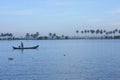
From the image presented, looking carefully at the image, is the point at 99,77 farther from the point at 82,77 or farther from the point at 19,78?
the point at 19,78

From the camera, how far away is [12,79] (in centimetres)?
3862

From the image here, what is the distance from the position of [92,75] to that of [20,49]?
267ft

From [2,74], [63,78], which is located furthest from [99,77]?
[2,74]

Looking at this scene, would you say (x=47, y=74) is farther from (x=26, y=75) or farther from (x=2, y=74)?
(x=2, y=74)

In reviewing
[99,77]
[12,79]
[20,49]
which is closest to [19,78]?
[12,79]

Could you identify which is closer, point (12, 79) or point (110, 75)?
point (12, 79)

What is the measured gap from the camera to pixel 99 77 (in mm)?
39500

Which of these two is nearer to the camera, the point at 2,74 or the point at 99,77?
the point at 99,77

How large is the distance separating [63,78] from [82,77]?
8.25 ft

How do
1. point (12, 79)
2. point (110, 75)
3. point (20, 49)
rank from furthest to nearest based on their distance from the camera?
point (20, 49) < point (110, 75) < point (12, 79)

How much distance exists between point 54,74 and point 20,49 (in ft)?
259

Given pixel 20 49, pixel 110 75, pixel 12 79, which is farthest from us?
pixel 20 49

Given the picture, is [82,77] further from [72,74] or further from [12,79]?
[12,79]

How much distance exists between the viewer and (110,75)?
41188 mm
